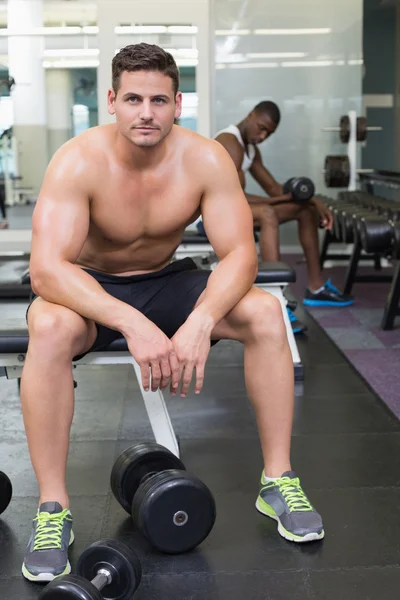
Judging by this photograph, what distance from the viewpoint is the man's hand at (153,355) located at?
150 centimetres

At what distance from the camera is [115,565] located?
1300mm

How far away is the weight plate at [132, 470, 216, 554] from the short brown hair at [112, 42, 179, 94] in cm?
80

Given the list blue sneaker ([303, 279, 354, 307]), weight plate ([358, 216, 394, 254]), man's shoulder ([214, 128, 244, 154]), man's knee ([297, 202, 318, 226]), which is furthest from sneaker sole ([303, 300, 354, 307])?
man's shoulder ([214, 128, 244, 154])

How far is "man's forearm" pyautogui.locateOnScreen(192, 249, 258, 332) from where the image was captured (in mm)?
1593

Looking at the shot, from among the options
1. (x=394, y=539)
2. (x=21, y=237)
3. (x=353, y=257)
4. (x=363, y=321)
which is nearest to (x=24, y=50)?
(x=21, y=237)

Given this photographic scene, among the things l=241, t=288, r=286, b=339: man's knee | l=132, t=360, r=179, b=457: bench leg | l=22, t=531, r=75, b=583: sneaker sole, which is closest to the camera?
l=22, t=531, r=75, b=583: sneaker sole

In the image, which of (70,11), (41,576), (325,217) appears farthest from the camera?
(70,11)

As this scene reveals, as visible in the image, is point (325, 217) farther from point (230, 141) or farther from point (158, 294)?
point (158, 294)

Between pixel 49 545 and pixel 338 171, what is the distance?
4.24 metres

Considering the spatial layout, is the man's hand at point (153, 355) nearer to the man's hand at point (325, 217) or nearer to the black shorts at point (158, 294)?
the black shorts at point (158, 294)

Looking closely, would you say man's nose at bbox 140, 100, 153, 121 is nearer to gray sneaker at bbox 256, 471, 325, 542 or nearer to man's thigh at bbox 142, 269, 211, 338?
man's thigh at bbox 142, 269, 211, 338

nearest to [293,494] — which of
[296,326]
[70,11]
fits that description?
[296,326]

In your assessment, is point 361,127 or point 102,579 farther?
point 361,127

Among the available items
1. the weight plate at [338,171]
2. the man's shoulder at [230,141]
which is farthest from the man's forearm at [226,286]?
the weight plate at [338,171]
